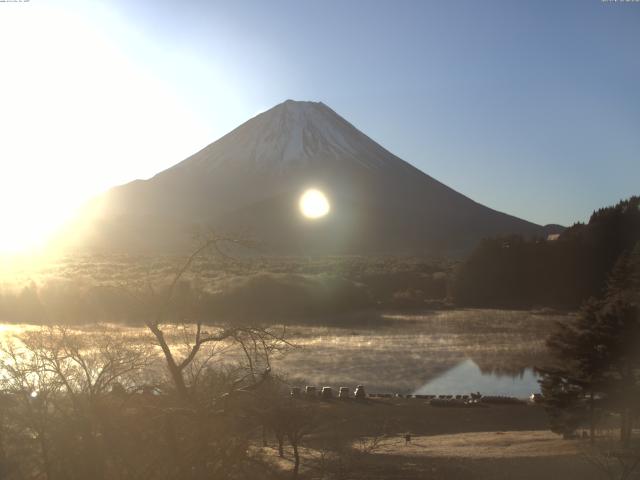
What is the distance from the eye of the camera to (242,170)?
344 ft

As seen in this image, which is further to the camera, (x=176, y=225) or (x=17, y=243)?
(x=176, y=225)

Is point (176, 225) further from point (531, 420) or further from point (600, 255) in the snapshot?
point (531, 420)

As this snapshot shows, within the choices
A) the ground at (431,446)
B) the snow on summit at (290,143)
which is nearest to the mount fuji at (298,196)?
the snow on summit at (290,143)

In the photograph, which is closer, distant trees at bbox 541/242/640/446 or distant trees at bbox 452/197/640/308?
distant trees at bbox 541/242/640/446

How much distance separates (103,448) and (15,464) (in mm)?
1705

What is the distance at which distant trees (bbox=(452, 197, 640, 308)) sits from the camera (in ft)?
155

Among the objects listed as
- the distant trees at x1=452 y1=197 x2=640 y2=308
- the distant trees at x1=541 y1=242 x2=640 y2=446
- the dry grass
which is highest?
the distant trees at x1=452 y1=197 x2=640 y2=308

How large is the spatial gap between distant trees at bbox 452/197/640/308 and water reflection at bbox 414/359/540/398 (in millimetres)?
24248

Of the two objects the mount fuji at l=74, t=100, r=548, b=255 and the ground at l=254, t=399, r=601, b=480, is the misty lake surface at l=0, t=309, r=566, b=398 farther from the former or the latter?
the mount fuji at l=74, t=100, r=548, b=255

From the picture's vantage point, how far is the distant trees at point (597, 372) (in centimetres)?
1261

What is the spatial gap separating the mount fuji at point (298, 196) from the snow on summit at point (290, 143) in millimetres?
147

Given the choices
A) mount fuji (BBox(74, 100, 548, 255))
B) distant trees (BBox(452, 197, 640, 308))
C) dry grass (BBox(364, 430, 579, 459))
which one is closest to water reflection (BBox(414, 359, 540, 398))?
dry grass (BBox(364, 430, 579, 459))

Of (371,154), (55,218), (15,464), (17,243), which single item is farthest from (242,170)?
(15,464)

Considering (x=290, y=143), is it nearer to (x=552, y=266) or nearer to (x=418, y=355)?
(x=552, y=266)
